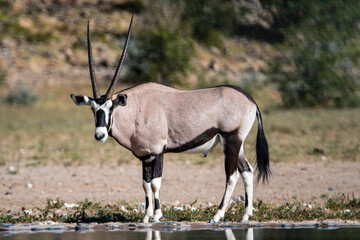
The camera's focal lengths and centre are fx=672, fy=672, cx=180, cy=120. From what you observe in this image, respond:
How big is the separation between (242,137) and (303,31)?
55.4ft

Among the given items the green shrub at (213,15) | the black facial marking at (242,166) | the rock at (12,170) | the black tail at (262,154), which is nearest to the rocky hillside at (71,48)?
the green shrub at (213,15)

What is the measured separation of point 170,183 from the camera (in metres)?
10.7

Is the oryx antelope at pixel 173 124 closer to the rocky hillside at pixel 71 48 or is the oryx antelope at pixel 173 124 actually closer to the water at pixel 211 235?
the water at pixel 211 235

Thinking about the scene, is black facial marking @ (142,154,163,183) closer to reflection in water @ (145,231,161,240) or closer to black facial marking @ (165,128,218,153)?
black facial marking @ (165,128,218,153)

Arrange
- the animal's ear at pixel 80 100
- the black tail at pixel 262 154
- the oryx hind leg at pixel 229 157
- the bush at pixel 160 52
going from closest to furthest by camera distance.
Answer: the animal's ear at pixel 80 100 < the oryx hind leg at pixel 229 157 < the black tail at pixel 262 154 < the bush at pixel 160 52

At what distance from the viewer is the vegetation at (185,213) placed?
25.6 feet

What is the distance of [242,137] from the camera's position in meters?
7.61

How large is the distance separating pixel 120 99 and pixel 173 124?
26.9 inches

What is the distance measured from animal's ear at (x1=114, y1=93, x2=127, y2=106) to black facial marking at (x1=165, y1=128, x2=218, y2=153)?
75 centimetres

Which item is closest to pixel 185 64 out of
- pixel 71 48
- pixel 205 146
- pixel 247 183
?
pixel 71 48

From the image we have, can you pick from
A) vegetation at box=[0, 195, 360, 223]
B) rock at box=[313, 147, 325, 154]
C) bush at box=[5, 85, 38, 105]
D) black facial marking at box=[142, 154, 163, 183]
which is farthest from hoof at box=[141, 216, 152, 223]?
bush at box=[5, 85, 38, 105]

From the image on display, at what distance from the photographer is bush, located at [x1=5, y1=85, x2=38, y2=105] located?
2531 centimetres

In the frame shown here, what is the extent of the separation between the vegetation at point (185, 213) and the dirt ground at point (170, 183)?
0.54 metres

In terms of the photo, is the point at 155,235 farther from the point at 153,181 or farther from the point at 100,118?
the point at 100,118
